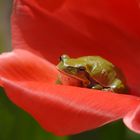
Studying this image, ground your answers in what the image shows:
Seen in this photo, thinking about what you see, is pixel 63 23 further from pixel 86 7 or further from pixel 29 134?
pixel 29 134

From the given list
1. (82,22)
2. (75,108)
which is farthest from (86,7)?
(75,108)

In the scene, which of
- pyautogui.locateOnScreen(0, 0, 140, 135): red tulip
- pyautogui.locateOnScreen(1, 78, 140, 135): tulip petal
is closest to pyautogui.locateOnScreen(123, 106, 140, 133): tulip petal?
pyautogui.locateOnScreen(1, 78, 140, 135): tulip petal

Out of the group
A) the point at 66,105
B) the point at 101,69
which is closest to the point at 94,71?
the point at 101,69

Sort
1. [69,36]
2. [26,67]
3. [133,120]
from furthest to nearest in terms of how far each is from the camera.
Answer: [69,36] → [26,67] → [133,120]

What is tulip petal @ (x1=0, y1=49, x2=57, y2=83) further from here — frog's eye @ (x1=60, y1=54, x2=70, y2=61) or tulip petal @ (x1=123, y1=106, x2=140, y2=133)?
tulip petal @ (x1=123, y1=106, x2=140, y2=133)

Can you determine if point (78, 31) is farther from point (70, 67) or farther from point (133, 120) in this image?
point (133, 120)
